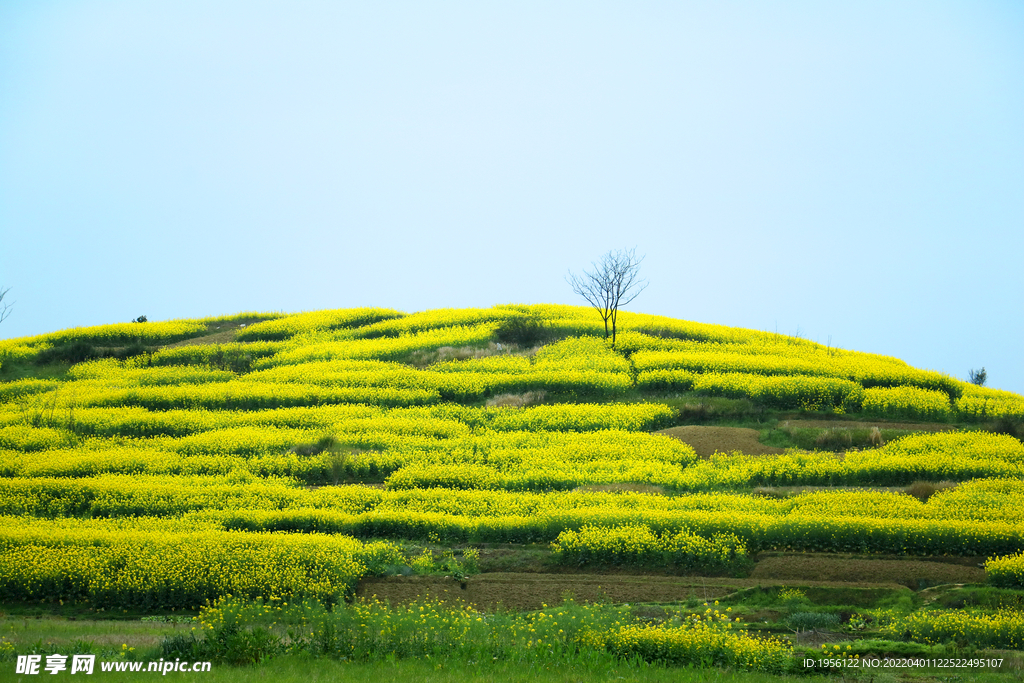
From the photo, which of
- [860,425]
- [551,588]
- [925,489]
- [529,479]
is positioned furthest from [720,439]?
[551,588]

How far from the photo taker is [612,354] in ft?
108

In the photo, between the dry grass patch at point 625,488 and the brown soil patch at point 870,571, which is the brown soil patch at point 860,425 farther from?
the brown soil patch at point 870,571

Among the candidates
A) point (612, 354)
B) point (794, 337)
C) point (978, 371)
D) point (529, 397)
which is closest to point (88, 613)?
point (529, 397)

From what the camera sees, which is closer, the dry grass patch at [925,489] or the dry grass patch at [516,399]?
the dry grass patch at [925,489]

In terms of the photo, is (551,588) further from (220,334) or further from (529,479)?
(220,334)

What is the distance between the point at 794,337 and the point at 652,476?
19516 millimetres

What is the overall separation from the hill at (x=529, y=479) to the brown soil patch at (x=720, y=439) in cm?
11

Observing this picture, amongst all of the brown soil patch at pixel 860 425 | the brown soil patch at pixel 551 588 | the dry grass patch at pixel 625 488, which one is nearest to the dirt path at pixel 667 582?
the brown soil patch at pixel 551 588

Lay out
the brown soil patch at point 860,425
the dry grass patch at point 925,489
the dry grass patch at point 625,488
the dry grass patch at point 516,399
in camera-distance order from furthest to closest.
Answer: the dry grass patch at point 516,399 < the brown soil patch at point 860,425 < the dry grass patch at point 625,488 < the dry grass patch at point 925,489

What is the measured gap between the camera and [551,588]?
49.5ft

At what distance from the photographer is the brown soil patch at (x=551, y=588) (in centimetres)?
1454

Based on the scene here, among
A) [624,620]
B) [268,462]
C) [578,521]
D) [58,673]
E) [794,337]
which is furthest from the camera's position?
[794,337]

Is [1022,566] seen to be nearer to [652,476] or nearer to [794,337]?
[652,476]

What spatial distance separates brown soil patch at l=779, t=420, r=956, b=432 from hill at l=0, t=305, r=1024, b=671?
13 centimetres
